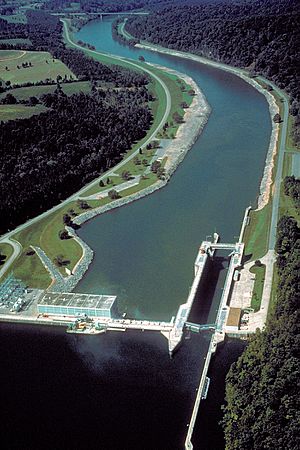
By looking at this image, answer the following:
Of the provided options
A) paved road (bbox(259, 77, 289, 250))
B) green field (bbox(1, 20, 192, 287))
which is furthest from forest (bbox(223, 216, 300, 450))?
green field (bbox(1, 20, 192, 287))

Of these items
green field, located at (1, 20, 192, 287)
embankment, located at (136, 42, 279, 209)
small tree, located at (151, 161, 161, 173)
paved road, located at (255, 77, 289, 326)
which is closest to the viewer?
paved road, located at (255, 77, 289, 326)

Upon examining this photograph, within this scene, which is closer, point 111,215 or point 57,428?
point 57,428

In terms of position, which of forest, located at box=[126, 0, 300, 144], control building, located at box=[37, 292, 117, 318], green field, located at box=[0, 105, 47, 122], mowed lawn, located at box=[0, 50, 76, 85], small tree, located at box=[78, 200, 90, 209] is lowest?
control building, located at box=[37, 292, 117, 318]

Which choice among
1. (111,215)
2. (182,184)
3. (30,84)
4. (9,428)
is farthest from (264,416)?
(30,84)

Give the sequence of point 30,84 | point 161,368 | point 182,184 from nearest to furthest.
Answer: point 161,368 → point 182,184 → point 30,84

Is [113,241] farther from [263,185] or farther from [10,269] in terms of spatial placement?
[263,185]

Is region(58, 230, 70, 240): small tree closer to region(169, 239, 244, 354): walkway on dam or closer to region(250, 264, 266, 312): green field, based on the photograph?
region(169, 239, 244, 354): walkway on dam

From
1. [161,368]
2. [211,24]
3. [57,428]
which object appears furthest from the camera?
[211,24]

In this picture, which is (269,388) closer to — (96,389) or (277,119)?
(96,389)

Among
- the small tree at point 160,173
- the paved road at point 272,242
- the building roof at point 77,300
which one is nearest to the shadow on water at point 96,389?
the building roof at point 77,300
